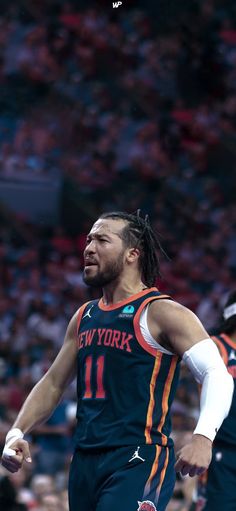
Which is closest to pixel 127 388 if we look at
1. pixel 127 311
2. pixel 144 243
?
pixel 127 311

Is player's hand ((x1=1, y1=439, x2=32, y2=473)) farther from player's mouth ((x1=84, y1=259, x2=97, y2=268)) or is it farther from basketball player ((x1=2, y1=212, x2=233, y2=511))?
player's mouth ((x1=84, y1=259, x2=97, y2=268))

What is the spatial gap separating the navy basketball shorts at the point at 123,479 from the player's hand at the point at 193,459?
14.7 inches

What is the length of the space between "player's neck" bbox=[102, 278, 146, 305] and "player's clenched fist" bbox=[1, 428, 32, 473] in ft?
2.52

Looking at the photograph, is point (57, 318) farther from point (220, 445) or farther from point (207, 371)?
point (207, 371)

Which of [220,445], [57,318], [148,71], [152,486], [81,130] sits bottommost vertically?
[152,486]

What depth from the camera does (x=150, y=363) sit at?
470 cm

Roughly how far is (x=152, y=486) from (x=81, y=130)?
12.0 metres

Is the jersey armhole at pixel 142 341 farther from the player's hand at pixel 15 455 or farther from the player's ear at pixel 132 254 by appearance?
the player's hand at pixel 15 455

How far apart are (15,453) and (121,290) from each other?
0.89 m

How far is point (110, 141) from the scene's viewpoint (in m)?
16.2

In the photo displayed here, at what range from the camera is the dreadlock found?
16.7ft

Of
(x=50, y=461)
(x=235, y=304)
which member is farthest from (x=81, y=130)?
(x=235, y=304)

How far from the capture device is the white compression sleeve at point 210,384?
4.42 meters

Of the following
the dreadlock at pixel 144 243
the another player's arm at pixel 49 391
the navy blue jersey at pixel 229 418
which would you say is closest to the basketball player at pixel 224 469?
the navy blue jersey at pixel 229 418
